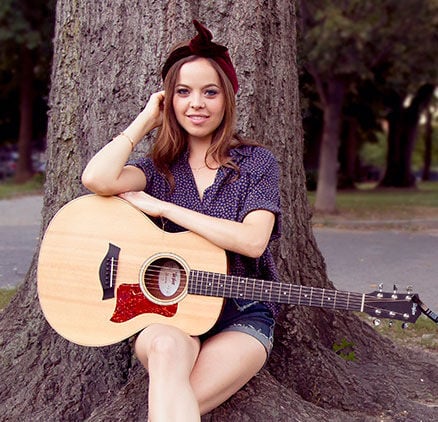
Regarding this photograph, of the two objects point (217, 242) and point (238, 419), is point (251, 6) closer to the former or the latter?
point (217, 242)

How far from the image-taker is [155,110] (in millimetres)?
3363

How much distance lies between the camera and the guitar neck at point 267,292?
9.72 feet

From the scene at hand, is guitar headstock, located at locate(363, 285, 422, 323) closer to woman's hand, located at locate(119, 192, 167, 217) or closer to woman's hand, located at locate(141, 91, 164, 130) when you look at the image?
woman's hand, located at locate(119, 192, 167, 217)

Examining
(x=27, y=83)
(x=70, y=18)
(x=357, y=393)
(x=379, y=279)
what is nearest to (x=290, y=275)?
(x=357, y=393)

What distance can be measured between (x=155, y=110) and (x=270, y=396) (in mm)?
1318

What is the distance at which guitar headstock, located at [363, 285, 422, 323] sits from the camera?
2.93m

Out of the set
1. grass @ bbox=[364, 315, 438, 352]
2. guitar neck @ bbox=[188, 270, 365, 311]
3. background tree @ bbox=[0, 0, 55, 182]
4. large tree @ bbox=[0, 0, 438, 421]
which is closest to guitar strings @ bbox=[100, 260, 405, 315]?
guitar neck @ bbox=[188, 270, 365, 311]

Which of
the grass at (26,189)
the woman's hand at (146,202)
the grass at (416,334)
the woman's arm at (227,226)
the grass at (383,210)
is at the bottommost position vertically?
the grass at (26,189)

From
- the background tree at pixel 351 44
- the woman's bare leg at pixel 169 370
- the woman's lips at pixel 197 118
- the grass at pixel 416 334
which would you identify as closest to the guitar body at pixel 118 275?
the woman's bare leg at pixel 169 370

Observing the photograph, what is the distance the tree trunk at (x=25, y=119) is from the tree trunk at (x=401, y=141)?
13.1m

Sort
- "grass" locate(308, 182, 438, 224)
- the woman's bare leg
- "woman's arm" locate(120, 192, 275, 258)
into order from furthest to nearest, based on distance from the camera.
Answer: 1. "grass" locate(308, 182, 438, 224)
2. "woman's arm" locate(120, 192, 275, 258)
3. the woman's bare leg

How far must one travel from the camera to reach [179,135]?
3.31 metres

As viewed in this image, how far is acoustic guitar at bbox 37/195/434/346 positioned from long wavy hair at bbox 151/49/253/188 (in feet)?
0.96

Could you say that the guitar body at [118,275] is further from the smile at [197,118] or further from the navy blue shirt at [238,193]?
the smile at [197,118]
